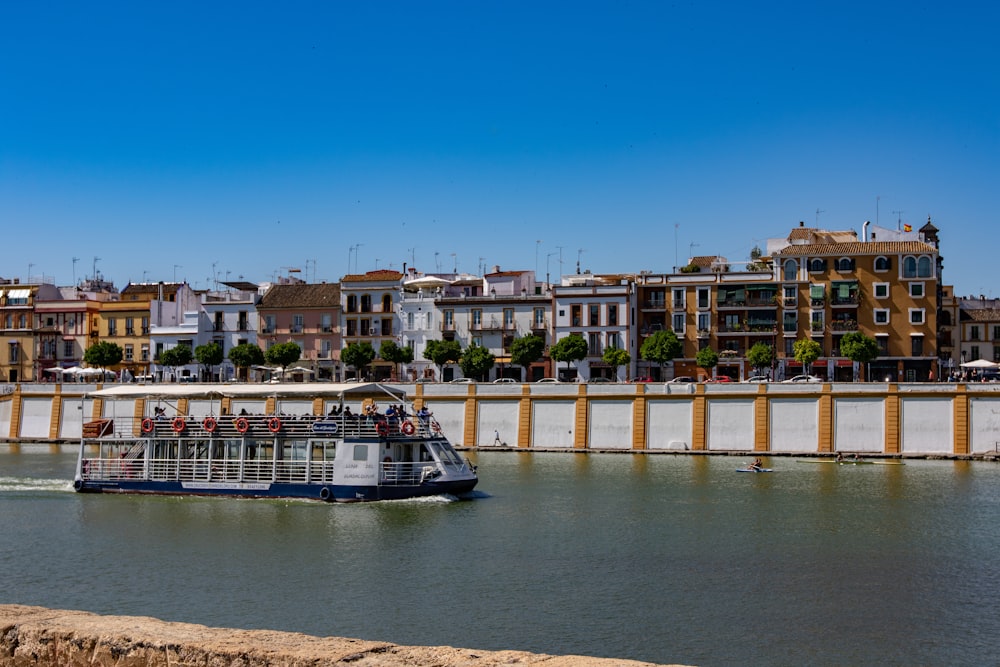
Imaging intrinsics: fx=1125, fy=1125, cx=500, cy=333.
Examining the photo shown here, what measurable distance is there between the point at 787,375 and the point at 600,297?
16825 mm

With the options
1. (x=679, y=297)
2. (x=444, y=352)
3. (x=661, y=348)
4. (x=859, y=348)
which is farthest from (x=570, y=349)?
(x=859, y=348)

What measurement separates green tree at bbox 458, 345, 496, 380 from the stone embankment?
7410 centimetres

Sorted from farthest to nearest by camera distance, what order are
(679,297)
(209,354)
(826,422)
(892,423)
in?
1. (209,354)
2. (679,297)
3. (826,422)
4. (892,423)

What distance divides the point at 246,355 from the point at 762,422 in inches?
1926

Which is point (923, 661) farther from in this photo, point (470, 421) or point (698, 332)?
point (698, 332)

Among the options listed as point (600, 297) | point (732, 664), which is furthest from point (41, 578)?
point (600, 297)

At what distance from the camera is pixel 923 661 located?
25484 mm

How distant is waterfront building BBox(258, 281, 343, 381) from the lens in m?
103

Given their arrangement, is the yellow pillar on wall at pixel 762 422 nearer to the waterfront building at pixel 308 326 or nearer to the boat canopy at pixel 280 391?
the boat canopy at pixel 280 391

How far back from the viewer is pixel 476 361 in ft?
304

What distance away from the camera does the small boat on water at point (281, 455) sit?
4850cm

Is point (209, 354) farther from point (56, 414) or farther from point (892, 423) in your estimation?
point (892, 423)

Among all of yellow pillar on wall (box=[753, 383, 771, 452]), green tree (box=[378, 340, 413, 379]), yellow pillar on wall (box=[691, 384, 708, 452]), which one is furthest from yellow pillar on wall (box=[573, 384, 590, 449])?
green tree (box=[378, 340, 413, 379])

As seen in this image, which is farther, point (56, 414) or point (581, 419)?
point (56, 414)
